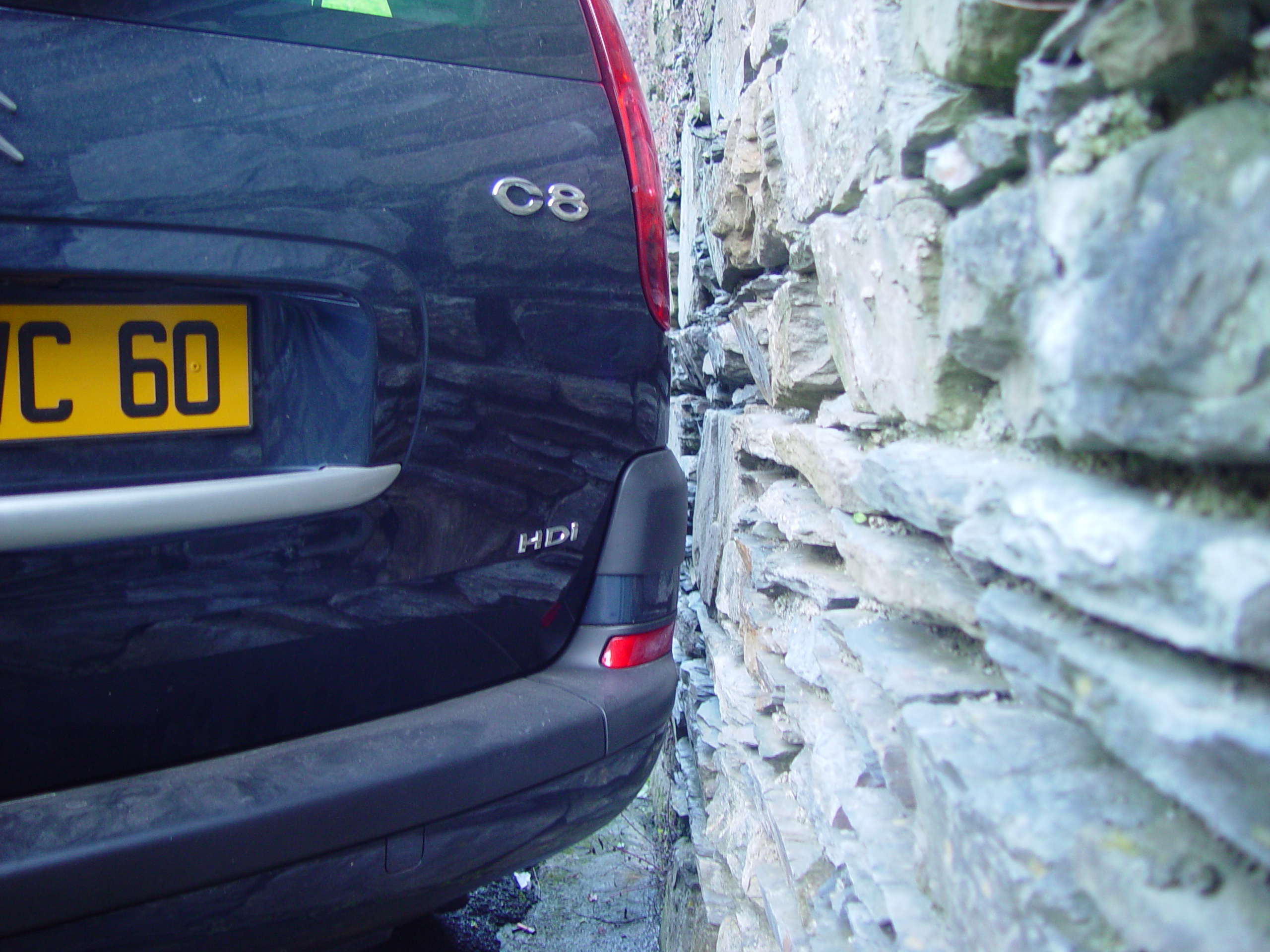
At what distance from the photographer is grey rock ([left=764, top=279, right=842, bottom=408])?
138 cm

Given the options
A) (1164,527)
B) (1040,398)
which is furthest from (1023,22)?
(1164,527)

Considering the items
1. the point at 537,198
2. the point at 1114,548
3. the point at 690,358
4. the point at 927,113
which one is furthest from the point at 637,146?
the point at 690,358

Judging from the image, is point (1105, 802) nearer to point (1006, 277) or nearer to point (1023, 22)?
point (1006, 277)

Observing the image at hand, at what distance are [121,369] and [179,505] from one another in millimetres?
152

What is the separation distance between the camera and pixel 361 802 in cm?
103

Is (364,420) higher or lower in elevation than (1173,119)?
lower

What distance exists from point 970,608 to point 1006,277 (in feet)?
0.98

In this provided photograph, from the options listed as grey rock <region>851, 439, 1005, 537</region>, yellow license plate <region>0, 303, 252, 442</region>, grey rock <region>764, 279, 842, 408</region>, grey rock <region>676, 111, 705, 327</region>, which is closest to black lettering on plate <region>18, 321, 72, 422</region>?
yellow license plate <region>0, 303, 252, 442</region>

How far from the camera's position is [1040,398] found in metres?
0.71

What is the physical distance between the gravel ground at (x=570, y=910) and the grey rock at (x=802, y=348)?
1.28 meters

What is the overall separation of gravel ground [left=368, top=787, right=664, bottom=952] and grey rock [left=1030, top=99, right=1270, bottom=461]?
1.80 m

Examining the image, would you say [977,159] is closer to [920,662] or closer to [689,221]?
[920,662]

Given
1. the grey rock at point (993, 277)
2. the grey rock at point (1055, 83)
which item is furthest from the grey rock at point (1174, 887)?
the grey rock at point (1055, 83)

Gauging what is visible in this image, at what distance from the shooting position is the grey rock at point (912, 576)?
0.84 meters
